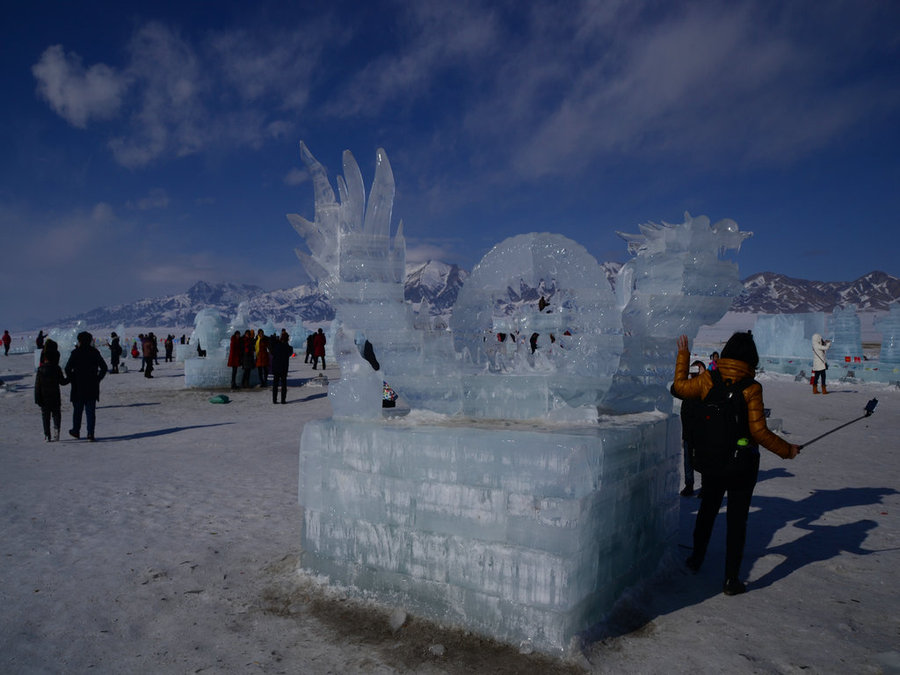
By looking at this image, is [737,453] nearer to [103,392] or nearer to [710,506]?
[710,506]

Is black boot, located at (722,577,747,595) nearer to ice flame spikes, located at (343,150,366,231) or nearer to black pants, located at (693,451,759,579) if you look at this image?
black pants, located at (693,451,759,579)

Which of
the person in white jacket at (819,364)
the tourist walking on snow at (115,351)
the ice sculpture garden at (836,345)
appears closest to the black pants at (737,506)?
the person in white jacket at (819,364)

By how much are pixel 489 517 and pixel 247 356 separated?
1416 centimetres

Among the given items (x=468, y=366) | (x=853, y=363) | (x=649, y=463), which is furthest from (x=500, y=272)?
(x=853, y=363)

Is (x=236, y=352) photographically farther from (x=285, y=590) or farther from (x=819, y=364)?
(x=819, y=364)

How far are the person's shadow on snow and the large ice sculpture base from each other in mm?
1275

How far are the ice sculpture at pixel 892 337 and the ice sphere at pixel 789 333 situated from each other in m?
2.76

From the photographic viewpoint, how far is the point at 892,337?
66.0 ft

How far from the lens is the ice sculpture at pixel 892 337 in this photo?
19.9 meters

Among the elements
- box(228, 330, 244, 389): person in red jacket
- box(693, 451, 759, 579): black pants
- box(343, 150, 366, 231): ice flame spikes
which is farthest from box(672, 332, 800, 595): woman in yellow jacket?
box(228, 330, 244, 389): person in red jacket

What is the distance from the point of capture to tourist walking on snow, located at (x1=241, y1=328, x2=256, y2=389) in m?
15.8

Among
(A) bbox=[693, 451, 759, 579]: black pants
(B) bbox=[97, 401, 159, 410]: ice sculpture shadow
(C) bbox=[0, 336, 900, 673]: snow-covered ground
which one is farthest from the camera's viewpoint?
(B) bbox=[97, 401, 159, 410]: ice sculpture shadow

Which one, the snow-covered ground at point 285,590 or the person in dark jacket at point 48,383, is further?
the person in dark jacket at point 48,383

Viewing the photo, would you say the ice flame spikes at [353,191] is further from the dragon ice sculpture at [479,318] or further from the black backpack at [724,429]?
the black backpack at [724,429]
